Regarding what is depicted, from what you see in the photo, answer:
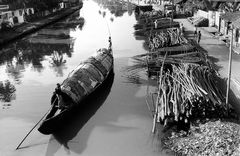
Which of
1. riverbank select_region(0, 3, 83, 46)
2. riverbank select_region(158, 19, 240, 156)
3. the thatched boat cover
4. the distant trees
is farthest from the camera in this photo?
the distant trees

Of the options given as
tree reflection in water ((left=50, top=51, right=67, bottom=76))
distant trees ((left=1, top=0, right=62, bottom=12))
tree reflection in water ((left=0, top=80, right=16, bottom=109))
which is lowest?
tree reflection in water ((left=0, top=80, right=16, bottom=109))

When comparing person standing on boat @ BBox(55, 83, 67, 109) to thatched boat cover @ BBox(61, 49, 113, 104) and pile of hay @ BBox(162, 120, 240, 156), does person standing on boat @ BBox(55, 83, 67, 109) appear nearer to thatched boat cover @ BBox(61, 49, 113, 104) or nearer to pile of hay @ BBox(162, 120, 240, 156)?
thatched boat cover @ BBox(61, 49, 113, 104)

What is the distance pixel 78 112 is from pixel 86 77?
307cm

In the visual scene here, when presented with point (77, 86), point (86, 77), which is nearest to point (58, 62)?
point (86, 77)

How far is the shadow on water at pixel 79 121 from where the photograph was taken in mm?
20031

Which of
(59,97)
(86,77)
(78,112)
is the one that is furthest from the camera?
(86,77)

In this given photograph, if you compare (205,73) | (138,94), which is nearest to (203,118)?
(205,73)

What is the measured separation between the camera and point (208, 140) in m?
16.8

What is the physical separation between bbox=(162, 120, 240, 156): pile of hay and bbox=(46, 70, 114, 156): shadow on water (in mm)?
5844

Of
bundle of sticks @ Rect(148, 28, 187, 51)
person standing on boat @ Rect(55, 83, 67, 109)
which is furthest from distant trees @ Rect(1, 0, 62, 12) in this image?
person standing on boat @ Rect(55, 83, 67, 109)

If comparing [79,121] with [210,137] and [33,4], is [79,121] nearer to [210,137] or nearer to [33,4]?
[210,137]

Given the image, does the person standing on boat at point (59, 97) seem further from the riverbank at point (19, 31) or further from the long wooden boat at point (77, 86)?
the riverbank at point (19, 31)

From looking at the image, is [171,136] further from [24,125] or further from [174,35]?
[174,35]

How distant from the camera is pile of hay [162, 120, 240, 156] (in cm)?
1591
